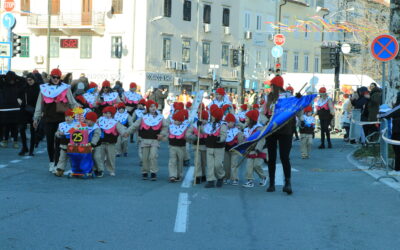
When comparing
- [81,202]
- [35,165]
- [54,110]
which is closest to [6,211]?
[81,202]

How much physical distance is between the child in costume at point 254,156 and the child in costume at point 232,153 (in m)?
0.18

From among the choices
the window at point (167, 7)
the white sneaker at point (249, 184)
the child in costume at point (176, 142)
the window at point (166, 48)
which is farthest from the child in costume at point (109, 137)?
the window at point (167, 7)

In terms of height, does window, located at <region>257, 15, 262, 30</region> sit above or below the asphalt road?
above

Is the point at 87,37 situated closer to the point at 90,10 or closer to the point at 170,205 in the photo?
the point at 90,10

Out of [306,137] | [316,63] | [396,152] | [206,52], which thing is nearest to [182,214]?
[396,152]

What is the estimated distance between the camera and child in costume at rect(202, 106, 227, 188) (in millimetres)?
11992

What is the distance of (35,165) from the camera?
1475cm

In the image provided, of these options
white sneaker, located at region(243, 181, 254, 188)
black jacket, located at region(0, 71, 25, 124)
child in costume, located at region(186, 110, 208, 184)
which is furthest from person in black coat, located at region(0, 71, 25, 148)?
white sneaker, located at region(243, 181, 254, 188)

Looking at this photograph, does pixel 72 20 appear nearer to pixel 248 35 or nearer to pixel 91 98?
pixel 248 35

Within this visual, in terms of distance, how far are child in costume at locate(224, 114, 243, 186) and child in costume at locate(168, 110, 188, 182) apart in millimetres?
741

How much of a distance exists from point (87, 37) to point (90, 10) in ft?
6.42

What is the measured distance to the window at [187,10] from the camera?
5566 centimetres

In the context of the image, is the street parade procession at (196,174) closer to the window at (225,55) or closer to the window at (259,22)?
the window at (225,55)

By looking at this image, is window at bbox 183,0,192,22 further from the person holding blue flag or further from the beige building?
the person holding blue flag
